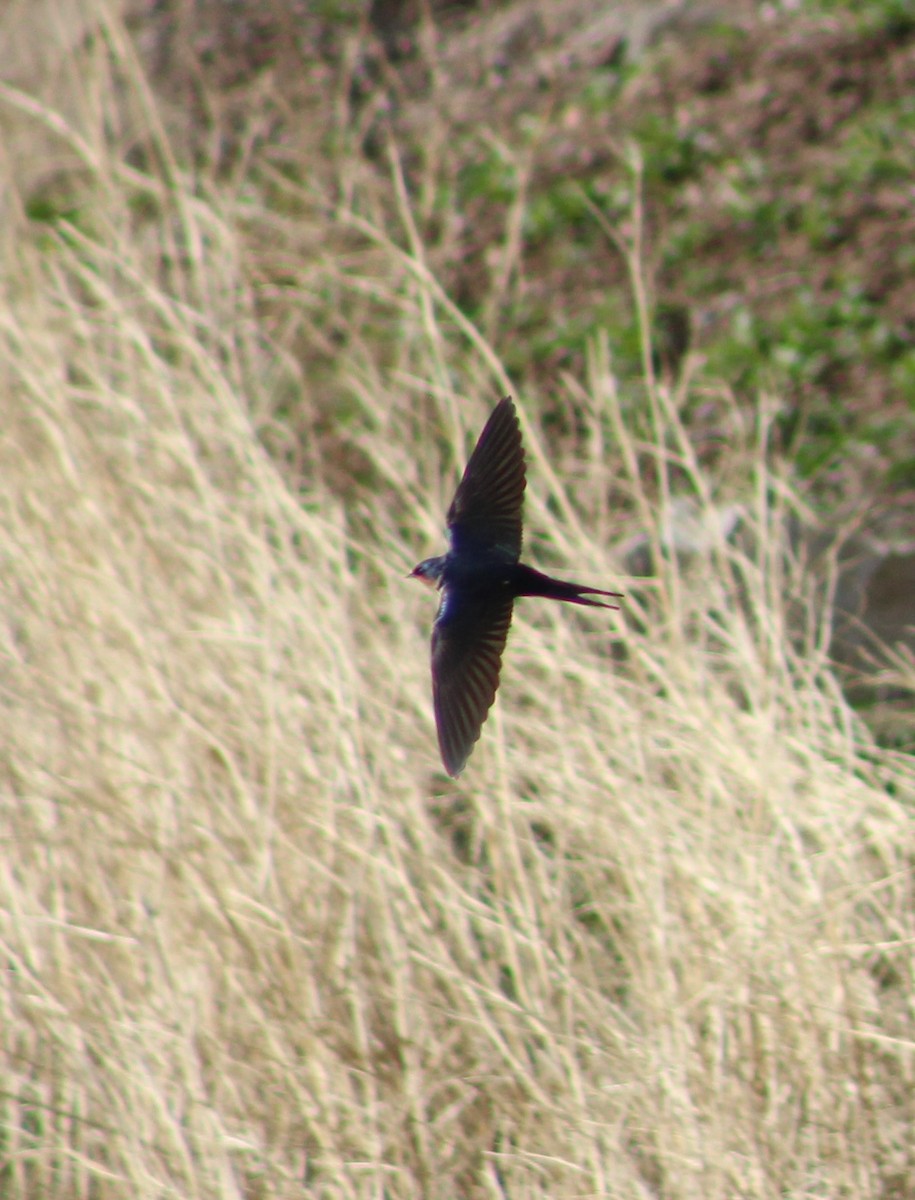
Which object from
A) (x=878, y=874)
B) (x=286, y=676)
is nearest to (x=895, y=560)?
(x=878, y=874)

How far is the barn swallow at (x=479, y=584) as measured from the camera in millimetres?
1103

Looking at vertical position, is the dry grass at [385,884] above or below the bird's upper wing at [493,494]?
below

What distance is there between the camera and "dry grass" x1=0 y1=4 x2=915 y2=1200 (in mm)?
1992

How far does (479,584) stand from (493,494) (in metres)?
0.09

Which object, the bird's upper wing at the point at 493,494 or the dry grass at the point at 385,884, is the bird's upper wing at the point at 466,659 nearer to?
the bird's upper wing at the point at 493,494

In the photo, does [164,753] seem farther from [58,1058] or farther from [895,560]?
[895,560]

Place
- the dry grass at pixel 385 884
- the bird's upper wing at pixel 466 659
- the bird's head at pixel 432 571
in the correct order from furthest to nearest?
the dry grass at pixel 385 884 < the bird's head at pixel 432 571 < the bird's upper wing at pixel 466 659

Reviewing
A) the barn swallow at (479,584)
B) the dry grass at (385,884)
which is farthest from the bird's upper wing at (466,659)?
the dry grass at (385,884)

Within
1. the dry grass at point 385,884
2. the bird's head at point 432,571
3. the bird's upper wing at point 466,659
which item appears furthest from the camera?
the dry grass at point 385,884

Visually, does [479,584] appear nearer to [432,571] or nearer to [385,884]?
[432,571]

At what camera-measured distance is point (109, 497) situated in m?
2.83

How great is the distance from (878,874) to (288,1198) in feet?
3.07

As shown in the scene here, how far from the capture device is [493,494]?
4.04 ft

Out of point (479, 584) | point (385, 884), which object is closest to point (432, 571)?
point (479, 584)
